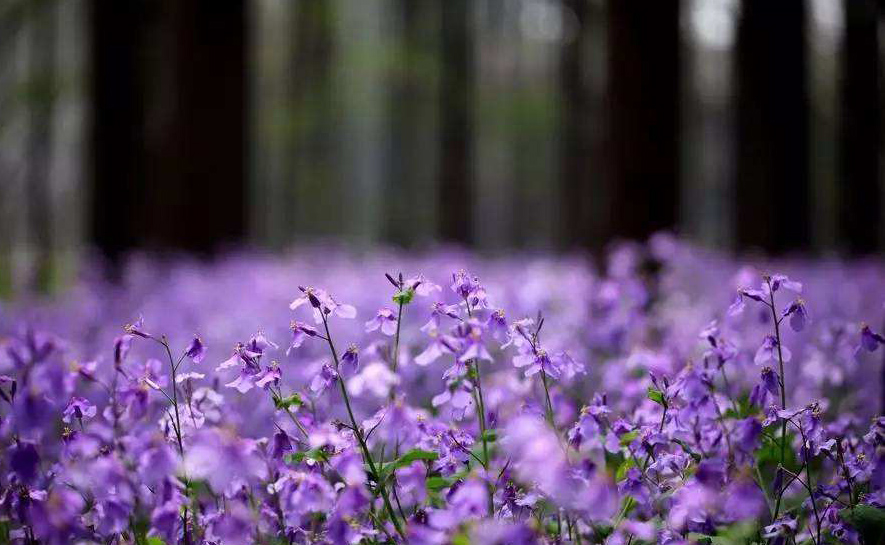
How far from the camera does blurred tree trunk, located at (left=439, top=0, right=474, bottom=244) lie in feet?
41.6

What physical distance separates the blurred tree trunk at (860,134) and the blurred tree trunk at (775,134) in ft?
4.75

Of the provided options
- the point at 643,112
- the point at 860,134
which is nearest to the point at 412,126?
the point at 860,134

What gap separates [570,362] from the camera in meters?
1.75

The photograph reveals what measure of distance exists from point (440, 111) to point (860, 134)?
234 inches

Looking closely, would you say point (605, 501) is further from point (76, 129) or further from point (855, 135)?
point (76, 129)

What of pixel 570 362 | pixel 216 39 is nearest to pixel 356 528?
pixel 570 362

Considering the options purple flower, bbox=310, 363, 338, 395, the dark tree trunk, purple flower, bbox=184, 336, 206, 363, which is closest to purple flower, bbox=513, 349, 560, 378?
purple flower, bbox=310, 363, 338, 395

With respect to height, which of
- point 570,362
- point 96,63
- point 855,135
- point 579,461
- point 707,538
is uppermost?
point 96,63

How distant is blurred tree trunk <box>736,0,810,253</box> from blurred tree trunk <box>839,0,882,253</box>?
145cm

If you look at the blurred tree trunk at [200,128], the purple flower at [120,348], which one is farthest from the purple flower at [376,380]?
the blurred tree trunk at [200,128]

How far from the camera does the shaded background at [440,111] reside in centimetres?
526

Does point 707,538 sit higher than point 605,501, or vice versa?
point 605,501

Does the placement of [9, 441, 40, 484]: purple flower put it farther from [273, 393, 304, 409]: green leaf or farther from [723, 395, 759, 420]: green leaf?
[723, 395, 759, 420]: green leaf

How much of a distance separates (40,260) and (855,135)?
9221 mm
